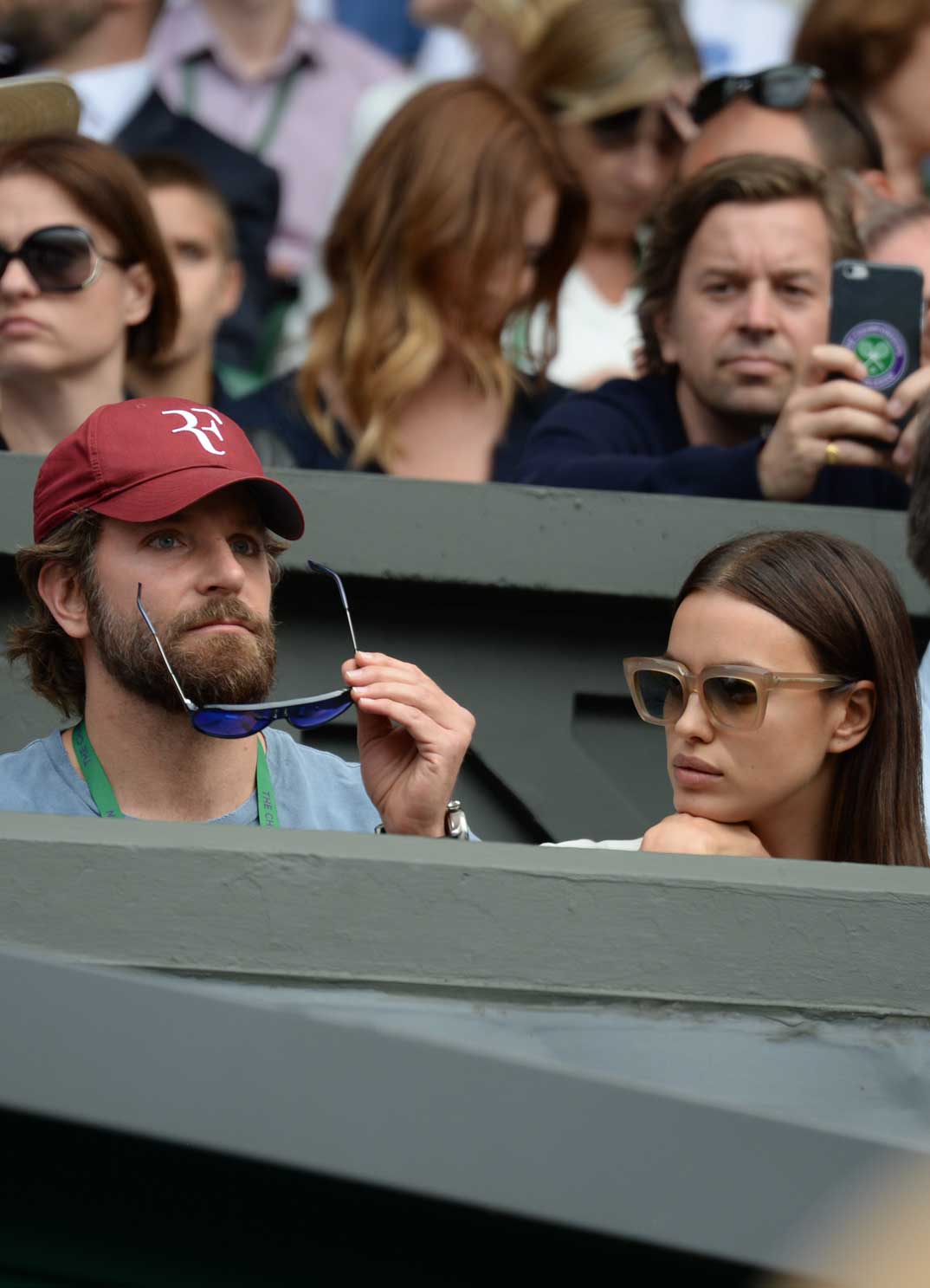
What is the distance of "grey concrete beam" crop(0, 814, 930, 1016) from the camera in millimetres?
1985

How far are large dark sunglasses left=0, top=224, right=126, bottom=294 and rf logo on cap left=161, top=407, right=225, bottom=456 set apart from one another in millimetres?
787

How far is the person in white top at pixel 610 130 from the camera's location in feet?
14.7

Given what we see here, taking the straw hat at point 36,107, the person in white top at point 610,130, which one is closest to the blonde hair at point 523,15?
the person in white top at point 610,130

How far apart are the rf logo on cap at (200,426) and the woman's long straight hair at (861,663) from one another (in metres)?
0.67

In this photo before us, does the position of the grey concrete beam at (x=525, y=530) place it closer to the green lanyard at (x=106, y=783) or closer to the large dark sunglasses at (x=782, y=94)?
the green lanyard at (x=106, y=783)

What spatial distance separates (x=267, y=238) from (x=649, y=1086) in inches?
141

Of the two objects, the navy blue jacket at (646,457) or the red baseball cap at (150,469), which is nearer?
the red baseball cap at (150,469)

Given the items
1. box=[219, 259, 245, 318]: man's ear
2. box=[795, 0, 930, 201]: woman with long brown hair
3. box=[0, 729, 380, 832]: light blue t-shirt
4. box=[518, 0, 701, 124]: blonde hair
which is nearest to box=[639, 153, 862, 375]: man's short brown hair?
box=[518, 0, 701, 124]: blonde hair

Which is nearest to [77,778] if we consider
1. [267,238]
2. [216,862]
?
[216,862]

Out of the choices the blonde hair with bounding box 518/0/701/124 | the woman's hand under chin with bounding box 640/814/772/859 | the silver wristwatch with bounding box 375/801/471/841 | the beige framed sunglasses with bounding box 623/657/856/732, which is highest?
the blonde hair with bounding box 518/0/701/124

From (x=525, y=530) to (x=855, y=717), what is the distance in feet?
3.12

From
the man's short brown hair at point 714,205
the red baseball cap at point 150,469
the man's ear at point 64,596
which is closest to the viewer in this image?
the red baseball cap at point 150,469

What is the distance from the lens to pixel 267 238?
4797 mm

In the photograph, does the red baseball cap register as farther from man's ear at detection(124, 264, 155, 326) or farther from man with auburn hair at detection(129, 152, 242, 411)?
man with auburn hair at detection(129, 152, 242, 411)
